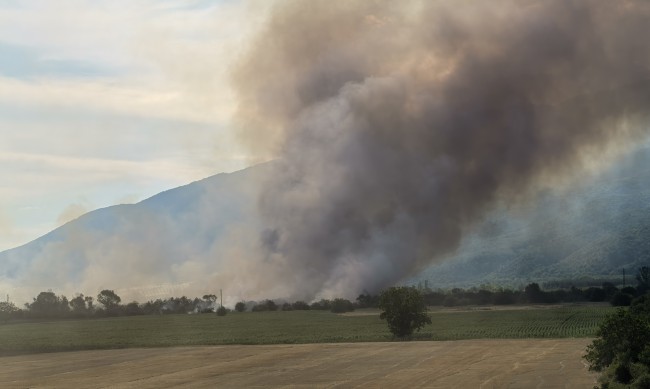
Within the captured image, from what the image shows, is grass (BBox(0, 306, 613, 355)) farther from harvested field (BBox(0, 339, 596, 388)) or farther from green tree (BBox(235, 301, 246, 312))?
green tree (BBox(235, 301, 246, 312))

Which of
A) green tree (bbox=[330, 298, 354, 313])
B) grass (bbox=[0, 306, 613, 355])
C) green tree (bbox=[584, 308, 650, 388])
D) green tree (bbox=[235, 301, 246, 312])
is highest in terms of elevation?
green tree (bbox=[235, 301, 246, 312])

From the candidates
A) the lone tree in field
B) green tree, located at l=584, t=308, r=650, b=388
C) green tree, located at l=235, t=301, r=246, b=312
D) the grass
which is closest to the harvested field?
green tree, located at l=584, t=308, r=650, b=388

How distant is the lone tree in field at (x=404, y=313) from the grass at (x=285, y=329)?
71.8 inches

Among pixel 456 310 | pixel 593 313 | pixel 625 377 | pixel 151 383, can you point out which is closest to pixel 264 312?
pixel 456 310

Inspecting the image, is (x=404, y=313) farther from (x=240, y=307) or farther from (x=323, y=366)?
(x=240, y=307)

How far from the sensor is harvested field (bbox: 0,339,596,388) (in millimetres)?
64688

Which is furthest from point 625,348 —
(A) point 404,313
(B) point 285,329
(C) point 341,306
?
(C) point 341,306

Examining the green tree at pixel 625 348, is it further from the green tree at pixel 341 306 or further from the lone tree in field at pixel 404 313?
the green tree at pixel 341 306

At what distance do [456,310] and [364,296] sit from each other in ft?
81.2

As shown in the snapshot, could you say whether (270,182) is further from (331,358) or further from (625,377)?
(625,377)

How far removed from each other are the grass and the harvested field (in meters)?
8.91

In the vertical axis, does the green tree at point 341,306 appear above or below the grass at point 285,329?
above

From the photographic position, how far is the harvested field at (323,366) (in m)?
64.7

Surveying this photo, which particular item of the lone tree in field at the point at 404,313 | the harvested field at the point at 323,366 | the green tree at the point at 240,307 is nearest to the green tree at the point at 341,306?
the green tree at the point at 240,307
